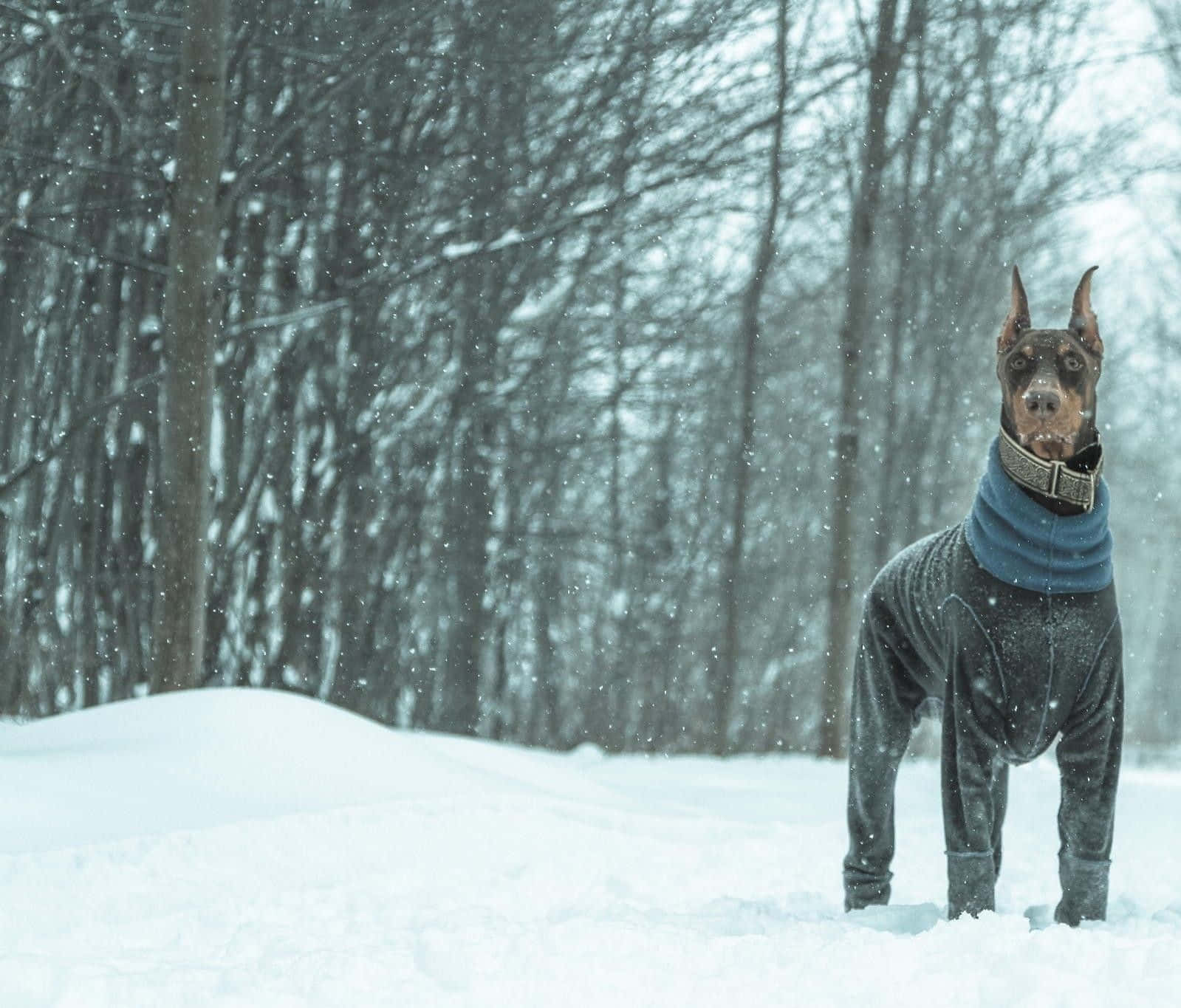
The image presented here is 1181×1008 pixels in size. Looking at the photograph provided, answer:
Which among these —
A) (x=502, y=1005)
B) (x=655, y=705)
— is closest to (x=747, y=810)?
(x=502, y=1005)

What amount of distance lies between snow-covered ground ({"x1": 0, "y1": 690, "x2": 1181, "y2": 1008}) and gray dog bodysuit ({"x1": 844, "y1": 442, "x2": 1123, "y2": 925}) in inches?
12.9

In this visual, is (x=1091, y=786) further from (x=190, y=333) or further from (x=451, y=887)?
(x=190, y=333)

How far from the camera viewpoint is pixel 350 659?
1076 cm

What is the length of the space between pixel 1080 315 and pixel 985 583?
87cm

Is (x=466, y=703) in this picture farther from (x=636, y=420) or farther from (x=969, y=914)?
(x=969, y=914)

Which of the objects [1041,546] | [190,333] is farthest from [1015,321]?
[190,333]

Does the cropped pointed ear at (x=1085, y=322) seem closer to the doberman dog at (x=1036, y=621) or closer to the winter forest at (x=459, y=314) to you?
the doberman dog at (x=1036, y=621)

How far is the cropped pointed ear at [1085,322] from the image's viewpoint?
4.51 m

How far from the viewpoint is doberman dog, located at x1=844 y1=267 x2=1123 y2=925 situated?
432cm


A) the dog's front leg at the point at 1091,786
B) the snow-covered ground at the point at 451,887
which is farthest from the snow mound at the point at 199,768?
A: the dog's front leg at the point at 1091,786

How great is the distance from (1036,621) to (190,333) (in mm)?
4538

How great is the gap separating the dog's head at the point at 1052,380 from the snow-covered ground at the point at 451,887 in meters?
1.38

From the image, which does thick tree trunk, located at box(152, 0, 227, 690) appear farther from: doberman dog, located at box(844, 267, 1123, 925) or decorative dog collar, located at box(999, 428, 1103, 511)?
decorative dog collar, located at box(999, 428, 1103, 511)

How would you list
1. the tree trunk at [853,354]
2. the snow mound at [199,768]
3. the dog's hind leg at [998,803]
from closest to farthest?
the dog's hind leg at [998,803]
the snow mound at [199,768]
the tree trunk at [853,354]
